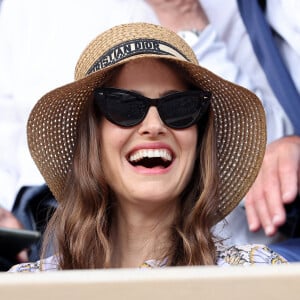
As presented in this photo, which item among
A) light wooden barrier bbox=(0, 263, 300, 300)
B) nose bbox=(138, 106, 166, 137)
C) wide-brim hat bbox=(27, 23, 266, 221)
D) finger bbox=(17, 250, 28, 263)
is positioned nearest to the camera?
light wooden barrier bbox=(0, 263, 300, 300)

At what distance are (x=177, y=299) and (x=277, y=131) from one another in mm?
1835

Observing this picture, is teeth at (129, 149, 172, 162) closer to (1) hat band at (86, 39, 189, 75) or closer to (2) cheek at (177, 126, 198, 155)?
(2) cheek at (177, 126, 198, 155)

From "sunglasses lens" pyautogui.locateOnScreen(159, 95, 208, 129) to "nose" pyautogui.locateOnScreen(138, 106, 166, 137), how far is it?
1 centimetres

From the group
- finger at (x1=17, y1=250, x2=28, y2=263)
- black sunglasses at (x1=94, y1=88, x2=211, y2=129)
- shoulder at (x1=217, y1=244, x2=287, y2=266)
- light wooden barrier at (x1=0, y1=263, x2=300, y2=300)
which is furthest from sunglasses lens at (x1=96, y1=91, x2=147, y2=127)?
light wooden barrier at (x1=0, y1=263, x2=300, y2=300)

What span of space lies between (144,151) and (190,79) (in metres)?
0.20

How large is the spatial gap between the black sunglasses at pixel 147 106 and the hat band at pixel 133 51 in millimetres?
71

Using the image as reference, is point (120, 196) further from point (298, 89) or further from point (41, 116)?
point (298, 89)

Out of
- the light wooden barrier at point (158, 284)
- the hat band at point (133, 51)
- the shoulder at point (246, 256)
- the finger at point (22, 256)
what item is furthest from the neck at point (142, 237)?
the light wooden barrier at point (158, 284)

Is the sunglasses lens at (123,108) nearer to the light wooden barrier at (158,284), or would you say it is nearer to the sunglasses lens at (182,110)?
the sunglasses lens at (182,110)

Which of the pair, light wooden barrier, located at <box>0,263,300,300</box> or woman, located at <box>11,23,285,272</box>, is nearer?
light wooden barrier, located at <box>0,263,300,300</box>

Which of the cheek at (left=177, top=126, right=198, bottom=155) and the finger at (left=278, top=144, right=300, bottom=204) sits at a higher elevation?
the cheek at (left=177, top=126, right=198, bottom=155)

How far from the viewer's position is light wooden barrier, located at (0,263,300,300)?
646mm

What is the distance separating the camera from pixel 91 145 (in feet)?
5.63

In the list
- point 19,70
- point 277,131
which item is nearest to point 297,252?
point 277,131
